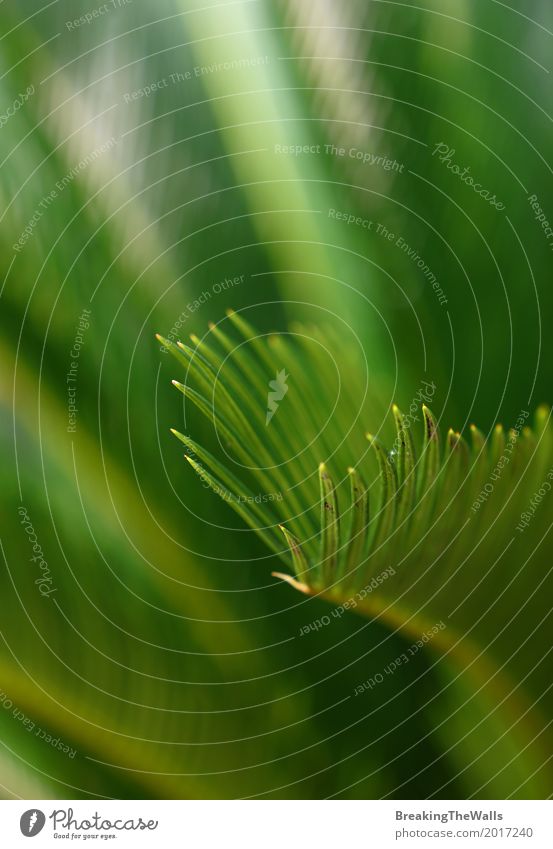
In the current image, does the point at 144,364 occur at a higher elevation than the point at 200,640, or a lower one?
higher

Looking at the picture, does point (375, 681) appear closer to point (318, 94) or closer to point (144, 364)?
point (144, 364)

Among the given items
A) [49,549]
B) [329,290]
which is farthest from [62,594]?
[329,290]
